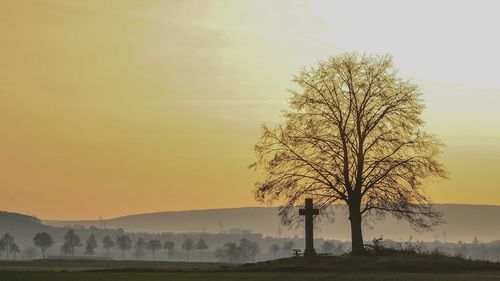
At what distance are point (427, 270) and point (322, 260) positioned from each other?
21.8 feet

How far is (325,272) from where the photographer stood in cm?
5069

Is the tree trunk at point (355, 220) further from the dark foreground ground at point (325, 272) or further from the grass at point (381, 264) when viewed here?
the dark foreground ground at point (325, 272)

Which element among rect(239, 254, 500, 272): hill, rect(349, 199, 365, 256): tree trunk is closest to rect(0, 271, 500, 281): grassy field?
rect(239, 254, 500, 272): hill

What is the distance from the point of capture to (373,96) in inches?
2477

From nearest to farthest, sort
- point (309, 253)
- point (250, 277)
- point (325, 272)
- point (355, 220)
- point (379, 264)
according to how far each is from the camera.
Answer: point (250, 277), point (325, 272), point (379, 264), point (309, 253), point (355, 220)

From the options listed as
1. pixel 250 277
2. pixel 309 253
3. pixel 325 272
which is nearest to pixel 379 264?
pixel 325 272

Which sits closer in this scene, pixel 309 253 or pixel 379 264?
pixel 379 264

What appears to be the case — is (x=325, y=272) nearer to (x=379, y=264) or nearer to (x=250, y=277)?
(x=379, y=264)

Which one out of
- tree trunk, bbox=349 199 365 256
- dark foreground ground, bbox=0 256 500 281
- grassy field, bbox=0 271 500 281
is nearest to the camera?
grassy field, bbox=0 271 500 281

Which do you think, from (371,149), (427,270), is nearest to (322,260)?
(427,270)

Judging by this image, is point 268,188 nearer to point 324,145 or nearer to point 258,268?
point 324,145

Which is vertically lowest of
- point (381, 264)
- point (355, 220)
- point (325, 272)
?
point (325, 272)

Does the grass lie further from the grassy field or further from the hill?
the grassy field

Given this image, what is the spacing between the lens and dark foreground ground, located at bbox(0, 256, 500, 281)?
1781 inches
